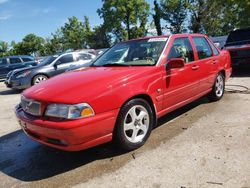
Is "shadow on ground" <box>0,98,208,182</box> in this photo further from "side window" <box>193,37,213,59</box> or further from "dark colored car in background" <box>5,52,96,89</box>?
"dark colored car in background" <box>5,52,96,89</box>

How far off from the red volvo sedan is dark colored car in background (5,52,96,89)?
6.48 metres

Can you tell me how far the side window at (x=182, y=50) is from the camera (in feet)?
16.6

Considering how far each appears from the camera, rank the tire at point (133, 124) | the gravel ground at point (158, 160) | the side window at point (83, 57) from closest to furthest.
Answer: the gravel ground at point (158, 160)
the tire at point (133, 124)
the side window at point (83, 57)

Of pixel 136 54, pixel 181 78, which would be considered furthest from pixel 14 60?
pixel 181 78

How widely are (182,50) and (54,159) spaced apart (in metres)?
2.88

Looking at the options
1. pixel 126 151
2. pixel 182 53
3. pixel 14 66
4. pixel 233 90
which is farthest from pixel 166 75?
pixel 14 66

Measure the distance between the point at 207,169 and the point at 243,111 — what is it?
262 centimetres

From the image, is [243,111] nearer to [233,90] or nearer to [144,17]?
[233,90]

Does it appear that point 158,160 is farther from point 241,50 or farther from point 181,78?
point 241,50

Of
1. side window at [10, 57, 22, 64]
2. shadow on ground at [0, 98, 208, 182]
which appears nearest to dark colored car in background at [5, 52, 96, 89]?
side window at [10, 57, 22, 64]

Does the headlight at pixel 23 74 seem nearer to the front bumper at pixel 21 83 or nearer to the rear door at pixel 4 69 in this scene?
the front bumper at pixel 21 83

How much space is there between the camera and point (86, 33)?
6450 centimetres

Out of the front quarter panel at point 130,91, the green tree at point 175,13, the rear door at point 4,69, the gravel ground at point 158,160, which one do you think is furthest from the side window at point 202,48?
the green tree at point 175,13

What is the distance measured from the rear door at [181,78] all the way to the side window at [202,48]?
296 millimetres
